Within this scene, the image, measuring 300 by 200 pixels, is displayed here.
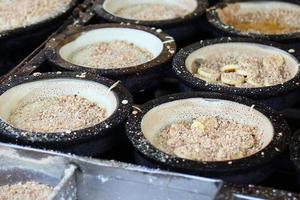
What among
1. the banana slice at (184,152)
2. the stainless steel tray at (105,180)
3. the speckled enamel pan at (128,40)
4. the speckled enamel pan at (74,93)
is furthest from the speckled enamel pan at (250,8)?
the stainless steel tray at (105,180)

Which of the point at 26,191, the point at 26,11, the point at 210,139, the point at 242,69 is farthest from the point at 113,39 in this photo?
the point at 26,191

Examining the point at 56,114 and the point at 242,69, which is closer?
the point at 56,114

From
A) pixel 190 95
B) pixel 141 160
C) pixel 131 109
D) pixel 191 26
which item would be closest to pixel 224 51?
pixel 191 26

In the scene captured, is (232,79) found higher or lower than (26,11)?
lower

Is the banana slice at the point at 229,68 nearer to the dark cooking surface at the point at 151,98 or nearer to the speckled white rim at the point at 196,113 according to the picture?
the dark cooking surface at the point at 151,98

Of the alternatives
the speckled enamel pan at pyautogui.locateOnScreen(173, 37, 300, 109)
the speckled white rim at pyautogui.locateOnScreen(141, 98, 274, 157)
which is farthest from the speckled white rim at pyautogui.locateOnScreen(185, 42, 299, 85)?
the speckled white rim at pyautogui.locateOnScreen(141, 98, 274, 157)

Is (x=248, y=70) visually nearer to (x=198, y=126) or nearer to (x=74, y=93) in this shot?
(x=198, y=126)
